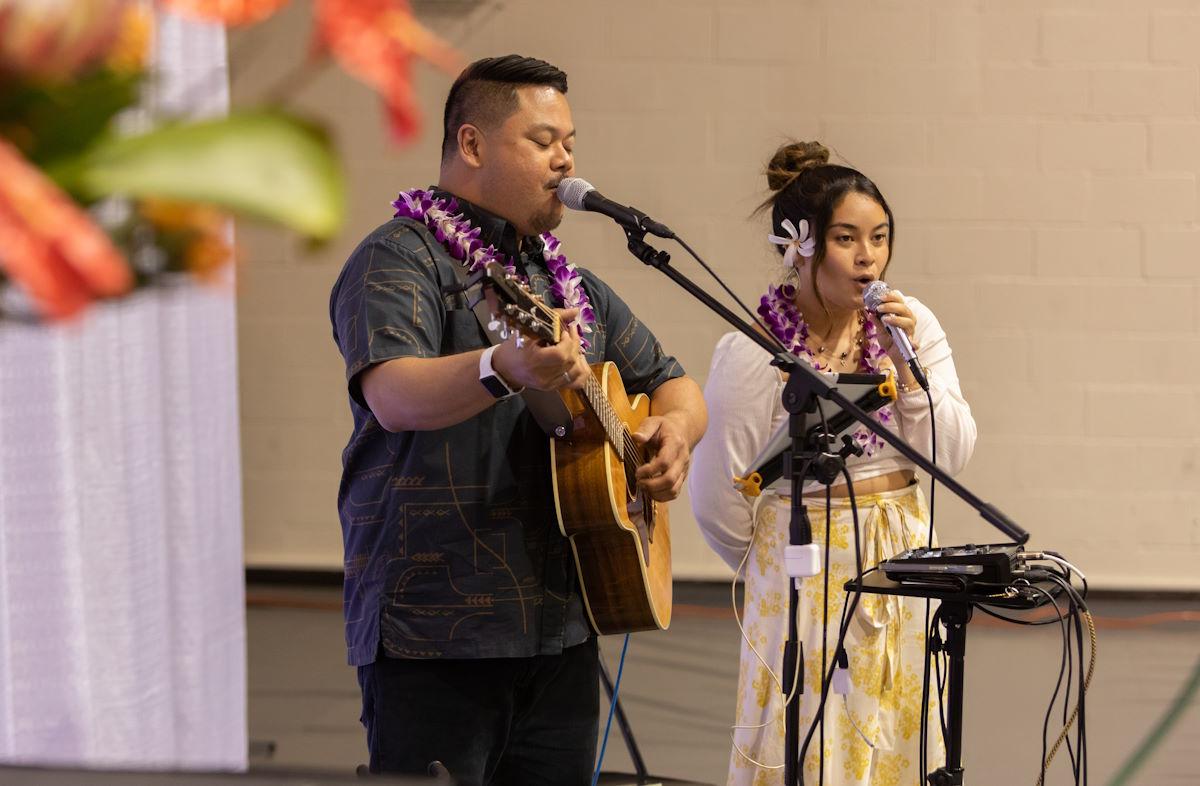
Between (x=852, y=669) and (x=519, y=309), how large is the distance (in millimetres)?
1107

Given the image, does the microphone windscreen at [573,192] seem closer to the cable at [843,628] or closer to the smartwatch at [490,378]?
the smartwatch at [490,378]

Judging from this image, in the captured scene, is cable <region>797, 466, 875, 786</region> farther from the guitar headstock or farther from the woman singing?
the guitar headstock

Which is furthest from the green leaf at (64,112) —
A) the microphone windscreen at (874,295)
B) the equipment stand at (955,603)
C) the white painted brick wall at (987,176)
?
the white painted brick wall at (987,176)

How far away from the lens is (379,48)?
39 cm

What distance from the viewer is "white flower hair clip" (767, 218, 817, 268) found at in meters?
2.54

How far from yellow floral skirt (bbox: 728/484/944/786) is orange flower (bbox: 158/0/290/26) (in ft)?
6.78

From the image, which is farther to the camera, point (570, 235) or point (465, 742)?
point (570, 235)

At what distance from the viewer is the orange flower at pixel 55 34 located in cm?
36

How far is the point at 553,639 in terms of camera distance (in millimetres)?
1988

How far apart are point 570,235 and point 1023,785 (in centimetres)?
211

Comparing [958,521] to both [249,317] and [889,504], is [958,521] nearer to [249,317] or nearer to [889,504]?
[889,504]

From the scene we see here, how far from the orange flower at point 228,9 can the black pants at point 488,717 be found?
1.58 metres

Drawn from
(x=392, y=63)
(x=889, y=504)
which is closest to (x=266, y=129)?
(x=392, y=63)

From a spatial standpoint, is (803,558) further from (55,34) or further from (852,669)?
(55,34)
